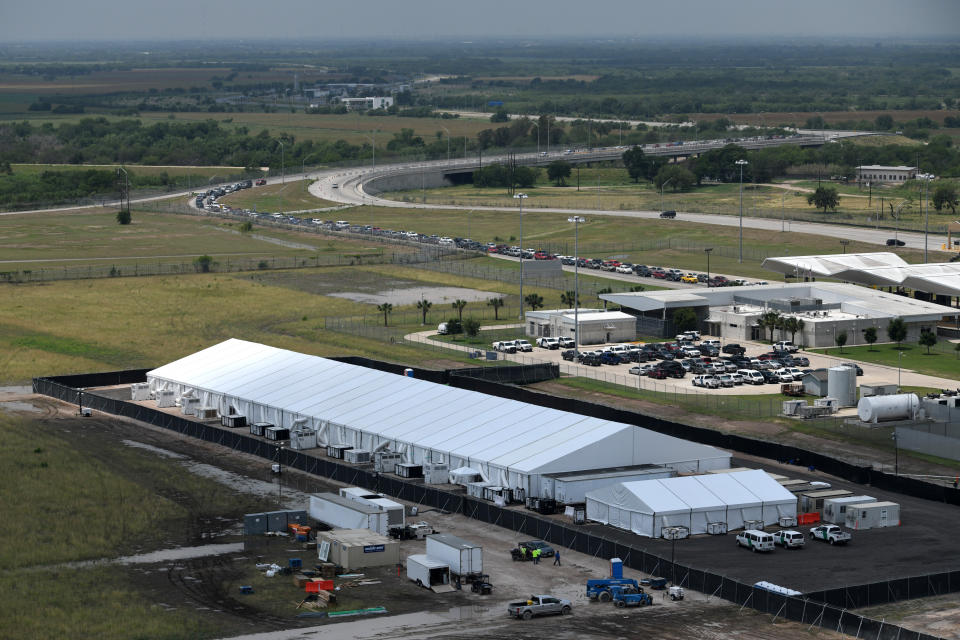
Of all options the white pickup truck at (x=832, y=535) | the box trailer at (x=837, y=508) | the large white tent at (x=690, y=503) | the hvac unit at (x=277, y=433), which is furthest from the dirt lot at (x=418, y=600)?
the hvac unit at (x=277, y=433)

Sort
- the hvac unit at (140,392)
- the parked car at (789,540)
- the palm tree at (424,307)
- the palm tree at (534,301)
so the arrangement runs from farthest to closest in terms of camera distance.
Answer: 1. the palm tree at (534,301)
2. the palm tree at (424,307)
3. the hvac unit at (140,392)
4. the parked car at (789,540)

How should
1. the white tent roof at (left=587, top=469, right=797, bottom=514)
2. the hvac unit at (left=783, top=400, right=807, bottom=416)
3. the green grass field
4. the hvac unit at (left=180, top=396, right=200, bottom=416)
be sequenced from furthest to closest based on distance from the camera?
the green grass field, the hvac unit at (left=180, top=396, right=200, bottom=416), the hvac unit at (left=783, top=400, right=807, bottom=416), the white tent roof at (left=587, top=469, right=797, bottom=514)

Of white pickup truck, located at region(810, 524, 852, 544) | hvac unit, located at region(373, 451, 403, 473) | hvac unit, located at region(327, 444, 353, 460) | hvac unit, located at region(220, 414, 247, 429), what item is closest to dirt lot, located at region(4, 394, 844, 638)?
hvac unit, located at region(373, 451, 403, 473)

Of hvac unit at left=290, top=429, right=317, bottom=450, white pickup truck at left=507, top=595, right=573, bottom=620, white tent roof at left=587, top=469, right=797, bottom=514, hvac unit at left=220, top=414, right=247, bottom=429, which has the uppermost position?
white tent roof at left=587, top=469, right=797, bottom=514

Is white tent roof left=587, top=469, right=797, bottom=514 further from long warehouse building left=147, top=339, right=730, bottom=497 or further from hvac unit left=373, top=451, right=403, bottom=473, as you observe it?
hvac unit left=373, top=451, right=403, bottom=473

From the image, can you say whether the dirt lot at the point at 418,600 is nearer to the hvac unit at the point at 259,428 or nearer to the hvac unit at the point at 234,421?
the hvac unit at the point at 259,428

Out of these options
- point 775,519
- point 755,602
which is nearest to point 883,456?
point 775,519

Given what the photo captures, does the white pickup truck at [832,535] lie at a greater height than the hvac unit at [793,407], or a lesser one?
greater
